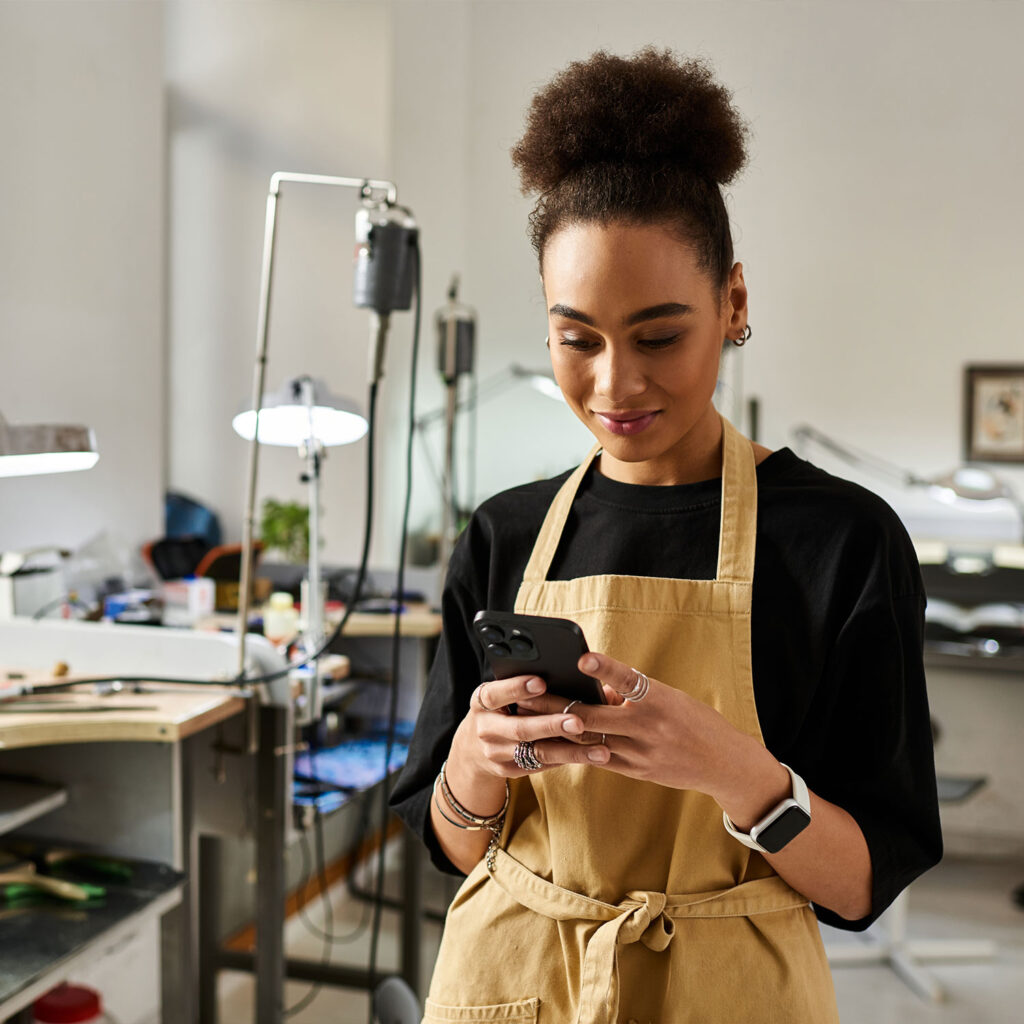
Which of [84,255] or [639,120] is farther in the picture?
[84,255]

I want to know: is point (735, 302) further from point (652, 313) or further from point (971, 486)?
point (971, 486)

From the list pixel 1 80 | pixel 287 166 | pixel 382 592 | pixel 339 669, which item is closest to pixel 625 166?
pixel 339 669

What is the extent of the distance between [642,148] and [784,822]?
0.51 metres

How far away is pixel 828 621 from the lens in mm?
822

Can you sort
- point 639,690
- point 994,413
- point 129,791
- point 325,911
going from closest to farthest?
point 639,690 → point 129,791 → point 325,911 → point 994,413

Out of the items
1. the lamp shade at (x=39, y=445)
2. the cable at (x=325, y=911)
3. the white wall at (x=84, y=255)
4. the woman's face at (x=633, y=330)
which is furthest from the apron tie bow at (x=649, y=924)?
the white wall at (x=84, y=255)

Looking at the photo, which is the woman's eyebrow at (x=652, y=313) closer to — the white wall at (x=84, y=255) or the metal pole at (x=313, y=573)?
the metal pole at (x=313, y=573)

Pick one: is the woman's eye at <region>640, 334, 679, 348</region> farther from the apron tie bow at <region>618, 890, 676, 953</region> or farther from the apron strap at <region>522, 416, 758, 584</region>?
the apron tie bow at <region>618, 890, 676, 953</region>

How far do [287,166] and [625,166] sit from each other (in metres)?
3.28

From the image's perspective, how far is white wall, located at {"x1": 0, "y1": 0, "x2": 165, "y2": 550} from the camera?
8.52ft

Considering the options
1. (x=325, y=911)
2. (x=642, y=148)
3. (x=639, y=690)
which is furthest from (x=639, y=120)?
(x=325, y=911)

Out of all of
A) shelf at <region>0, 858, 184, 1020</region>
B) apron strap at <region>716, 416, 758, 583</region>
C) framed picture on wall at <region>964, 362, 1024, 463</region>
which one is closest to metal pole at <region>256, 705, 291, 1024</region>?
shelf at <region>0, 858, 184, 1020</region>

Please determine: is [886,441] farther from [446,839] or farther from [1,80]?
[446,839]

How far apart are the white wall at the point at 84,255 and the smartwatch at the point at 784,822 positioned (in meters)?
2.32
